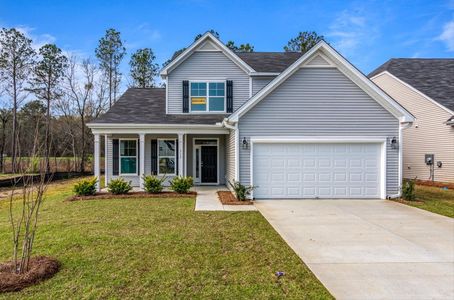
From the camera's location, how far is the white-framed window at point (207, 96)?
15.3 metres

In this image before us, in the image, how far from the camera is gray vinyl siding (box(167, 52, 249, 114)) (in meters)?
15.2

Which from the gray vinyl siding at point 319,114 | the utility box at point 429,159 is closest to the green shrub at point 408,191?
the gray vinyl siding at point 319,114

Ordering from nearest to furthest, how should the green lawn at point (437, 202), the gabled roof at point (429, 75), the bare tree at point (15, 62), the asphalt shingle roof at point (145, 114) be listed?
1. the green lawn at point (437, 202)
2. the asphalt shingle roof at point (145, 114)
3. the gabled roof at point (429, 75)
4. the bare tree at point (15, 62)

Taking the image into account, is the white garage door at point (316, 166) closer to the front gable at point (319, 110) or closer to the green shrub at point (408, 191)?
the front gable at point (319, 110)

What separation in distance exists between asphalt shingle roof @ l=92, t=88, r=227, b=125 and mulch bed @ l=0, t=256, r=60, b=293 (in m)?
9.30

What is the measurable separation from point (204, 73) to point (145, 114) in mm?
3558

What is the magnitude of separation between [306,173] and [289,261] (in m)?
6.96

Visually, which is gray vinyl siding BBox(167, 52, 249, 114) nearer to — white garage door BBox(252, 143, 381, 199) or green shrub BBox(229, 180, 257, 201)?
white garage door BBox(252, 143, 381, 199)

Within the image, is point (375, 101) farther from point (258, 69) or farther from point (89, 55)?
point (89, 55)

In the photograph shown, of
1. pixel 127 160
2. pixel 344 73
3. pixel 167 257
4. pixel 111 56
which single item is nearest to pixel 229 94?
pixel 344 73

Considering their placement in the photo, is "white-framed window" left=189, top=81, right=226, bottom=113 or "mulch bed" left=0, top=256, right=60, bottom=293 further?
"white-framed window" left=189, top=81, right=226, bottom=113

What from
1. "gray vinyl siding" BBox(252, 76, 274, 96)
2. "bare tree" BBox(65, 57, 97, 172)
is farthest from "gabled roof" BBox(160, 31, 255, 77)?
"bare tree" BBox(65, 57, 97, 172)

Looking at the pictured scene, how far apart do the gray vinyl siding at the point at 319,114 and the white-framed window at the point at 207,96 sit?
158 inches

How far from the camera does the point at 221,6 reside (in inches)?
681
